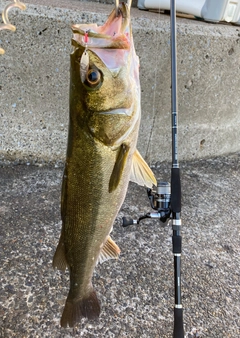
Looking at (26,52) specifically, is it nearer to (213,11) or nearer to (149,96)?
(149,96)

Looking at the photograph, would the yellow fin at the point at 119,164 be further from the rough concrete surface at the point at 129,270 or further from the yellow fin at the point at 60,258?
the rough concrete surface at the point at 129,270

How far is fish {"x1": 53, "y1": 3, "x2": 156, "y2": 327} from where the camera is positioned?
1.25 m

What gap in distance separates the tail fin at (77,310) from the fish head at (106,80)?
75 cm

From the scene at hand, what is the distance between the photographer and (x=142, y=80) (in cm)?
A: 356

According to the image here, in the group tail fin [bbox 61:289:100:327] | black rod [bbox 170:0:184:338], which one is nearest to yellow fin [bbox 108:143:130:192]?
tail fin [bbox 61:289:100:327]

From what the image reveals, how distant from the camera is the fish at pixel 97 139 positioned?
49.2 inches

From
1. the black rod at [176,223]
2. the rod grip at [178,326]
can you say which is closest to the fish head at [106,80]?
the black rod at [176,223]

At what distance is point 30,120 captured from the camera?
3.48m

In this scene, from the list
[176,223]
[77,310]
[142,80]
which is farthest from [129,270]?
[142,80]

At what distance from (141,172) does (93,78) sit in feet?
1.61

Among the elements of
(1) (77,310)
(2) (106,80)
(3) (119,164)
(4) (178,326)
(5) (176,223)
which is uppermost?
(2) (106,80)

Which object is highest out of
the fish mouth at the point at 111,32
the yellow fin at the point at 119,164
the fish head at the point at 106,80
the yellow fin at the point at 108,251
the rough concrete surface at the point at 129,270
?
the fish mouth at the point at 111,32

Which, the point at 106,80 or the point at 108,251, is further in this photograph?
the point at 108,251

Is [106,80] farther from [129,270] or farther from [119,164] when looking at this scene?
[129,270]
